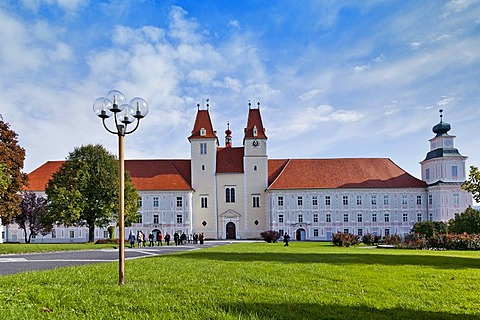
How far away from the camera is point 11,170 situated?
132 ft

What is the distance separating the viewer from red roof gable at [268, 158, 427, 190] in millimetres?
66375

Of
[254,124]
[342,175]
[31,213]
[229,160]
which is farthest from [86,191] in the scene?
[342,175]

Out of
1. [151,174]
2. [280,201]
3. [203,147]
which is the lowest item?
[280,201]

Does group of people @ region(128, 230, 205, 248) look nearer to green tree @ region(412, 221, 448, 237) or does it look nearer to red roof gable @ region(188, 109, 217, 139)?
red roof gable @ region(188, 109, 217, 139)

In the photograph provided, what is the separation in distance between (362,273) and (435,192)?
5665 centimetres

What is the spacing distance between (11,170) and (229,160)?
3380 cm

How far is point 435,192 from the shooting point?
64.1 metres

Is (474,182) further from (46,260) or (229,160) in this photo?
(229,160)

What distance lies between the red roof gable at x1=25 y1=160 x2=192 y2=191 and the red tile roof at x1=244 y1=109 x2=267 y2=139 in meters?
10.4

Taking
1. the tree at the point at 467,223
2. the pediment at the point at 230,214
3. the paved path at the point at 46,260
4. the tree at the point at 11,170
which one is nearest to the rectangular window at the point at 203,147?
the pediment at the point at 230,214

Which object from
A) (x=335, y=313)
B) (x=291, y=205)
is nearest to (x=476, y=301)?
(x=335, y=313)

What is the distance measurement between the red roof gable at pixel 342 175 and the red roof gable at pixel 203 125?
410 inches

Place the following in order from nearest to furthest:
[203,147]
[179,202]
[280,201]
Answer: [179,202] → [280,201] → [203,147]

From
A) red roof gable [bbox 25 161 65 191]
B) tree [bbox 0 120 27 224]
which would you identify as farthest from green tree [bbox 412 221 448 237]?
red roof gable [bbox 25 161 65 191]
